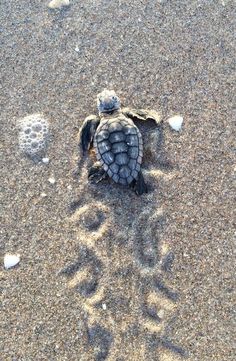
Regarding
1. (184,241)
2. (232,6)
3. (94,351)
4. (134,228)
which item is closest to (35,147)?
(134,228)

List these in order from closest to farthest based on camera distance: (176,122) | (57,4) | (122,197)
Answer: (122,197) → (176,122) → (57,4)

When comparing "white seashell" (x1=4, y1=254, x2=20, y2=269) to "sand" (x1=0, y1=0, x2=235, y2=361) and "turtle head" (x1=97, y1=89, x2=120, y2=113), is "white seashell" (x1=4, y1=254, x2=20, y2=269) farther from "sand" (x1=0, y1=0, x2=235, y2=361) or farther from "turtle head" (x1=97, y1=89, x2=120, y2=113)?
"turtle head" (x1=97, y1=89, x2=120, y2=113)

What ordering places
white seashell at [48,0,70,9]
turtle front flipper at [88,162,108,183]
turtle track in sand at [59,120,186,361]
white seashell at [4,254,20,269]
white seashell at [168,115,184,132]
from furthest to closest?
white seashell at [48,0,70,9] → white seashell at [168,115,184,132] → turtle front flipper at [88,162,108,183] → white seashell at [4,254,20,269] → turtle track in sand at [59,120,186,361]

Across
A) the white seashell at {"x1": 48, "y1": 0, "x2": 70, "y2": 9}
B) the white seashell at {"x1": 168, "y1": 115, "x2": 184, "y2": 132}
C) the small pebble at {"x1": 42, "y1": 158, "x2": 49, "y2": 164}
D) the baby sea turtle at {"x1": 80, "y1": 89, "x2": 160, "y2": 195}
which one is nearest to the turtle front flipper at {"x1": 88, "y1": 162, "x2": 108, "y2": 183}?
the baby sea turtle at {"x1": 80, "y1": 89, "x2": 160, "y2": 195}

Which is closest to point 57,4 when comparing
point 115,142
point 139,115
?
point 139,115

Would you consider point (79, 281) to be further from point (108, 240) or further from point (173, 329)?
point (173, 329)

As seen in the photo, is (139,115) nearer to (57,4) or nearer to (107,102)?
(107,102)
